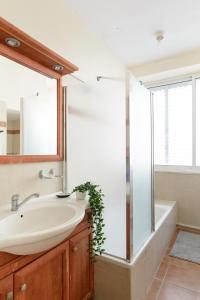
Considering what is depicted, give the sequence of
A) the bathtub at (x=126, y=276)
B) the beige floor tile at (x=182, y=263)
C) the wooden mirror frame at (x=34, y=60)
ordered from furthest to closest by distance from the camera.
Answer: the beige floor tile at (x=182, y=263)
the bathtub at (x=126, y=276)
the wooden mirror frame at (x=34, y=60)

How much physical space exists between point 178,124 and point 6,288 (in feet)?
10.1

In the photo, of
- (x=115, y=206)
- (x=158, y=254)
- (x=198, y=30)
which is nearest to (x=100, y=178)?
(x=115, y=206)

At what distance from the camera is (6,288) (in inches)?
33.4

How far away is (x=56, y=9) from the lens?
5.65 feet

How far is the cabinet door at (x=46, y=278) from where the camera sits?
3.03 ft

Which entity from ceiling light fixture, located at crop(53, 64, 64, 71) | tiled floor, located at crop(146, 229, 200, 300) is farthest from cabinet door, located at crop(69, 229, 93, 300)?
ceiling light fixture, located at crop(53, 64, 64, 71)

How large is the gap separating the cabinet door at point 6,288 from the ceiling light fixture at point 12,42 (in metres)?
1.36

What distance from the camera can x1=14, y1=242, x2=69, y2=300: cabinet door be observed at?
36.4 inches

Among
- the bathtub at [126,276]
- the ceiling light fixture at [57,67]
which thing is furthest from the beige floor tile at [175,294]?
the ceiling light fixture at [57,67]

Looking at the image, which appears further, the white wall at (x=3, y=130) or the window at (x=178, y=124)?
the window at (x=178, y=124)

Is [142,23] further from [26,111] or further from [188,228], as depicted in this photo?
[188,228]

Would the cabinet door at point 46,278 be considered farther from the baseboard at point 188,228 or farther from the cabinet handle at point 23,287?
the baseboard at point 188,228

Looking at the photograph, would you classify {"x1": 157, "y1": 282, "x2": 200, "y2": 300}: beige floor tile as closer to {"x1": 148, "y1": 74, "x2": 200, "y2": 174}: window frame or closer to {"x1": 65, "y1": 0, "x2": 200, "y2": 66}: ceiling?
{"x1": 148, "y1": 74, "x2": 200, "y2": 174}: window frame

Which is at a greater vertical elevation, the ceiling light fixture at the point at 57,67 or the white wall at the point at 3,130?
the ceiling light fixture at the point at 57,67
